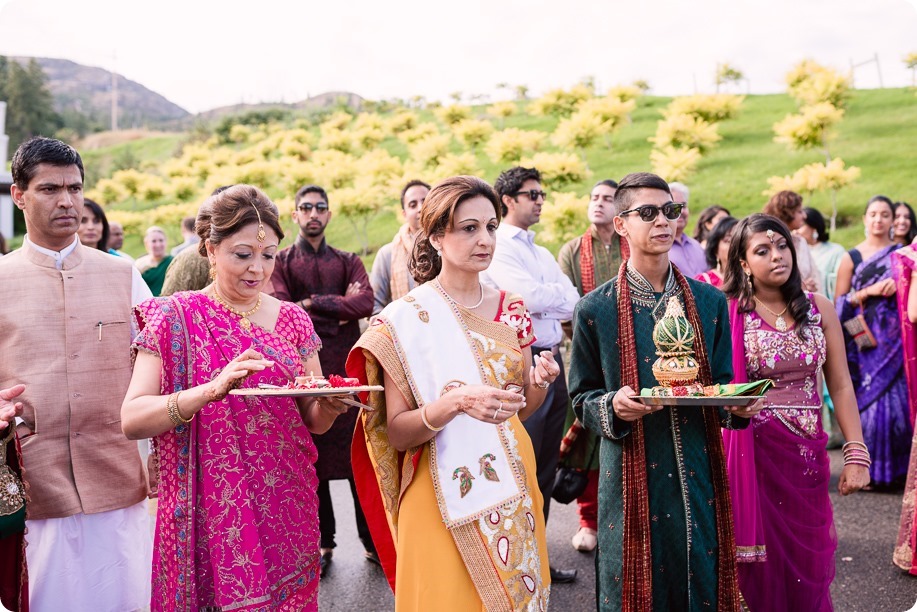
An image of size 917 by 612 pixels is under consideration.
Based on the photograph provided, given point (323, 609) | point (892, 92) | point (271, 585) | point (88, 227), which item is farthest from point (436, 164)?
point (271, 585)

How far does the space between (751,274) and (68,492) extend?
3306 mm

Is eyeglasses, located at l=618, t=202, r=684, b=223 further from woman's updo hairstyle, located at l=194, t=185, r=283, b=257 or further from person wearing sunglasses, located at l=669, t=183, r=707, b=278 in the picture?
person wearing sunglasses, located at l=669, t=183, r=707, b=278

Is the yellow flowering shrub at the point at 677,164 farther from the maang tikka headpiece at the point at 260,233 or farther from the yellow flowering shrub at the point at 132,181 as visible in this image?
the yellow flowering shrub at the point at 132,181

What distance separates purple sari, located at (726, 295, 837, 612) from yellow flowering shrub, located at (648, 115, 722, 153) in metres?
15.7

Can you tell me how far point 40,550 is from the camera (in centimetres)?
316

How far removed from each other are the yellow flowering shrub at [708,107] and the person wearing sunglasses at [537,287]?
16.2 meters

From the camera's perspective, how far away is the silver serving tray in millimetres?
2648

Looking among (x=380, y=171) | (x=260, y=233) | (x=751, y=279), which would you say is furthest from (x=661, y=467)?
(x=380, y=171)

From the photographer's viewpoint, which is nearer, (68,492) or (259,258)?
(259,258)

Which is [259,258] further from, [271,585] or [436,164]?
[436,164]

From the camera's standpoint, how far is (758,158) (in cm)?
1948

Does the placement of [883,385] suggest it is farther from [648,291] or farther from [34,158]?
[34,158]

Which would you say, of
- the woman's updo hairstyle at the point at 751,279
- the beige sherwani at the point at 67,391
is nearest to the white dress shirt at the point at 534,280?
the woman's updo hairstyle at the point at 751,279

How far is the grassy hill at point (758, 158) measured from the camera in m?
16.2
